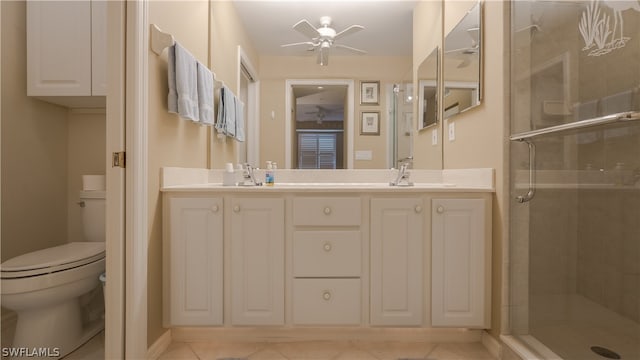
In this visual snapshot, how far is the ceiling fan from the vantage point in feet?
6.90

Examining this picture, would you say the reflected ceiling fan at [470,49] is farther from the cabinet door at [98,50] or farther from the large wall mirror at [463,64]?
the cabinet door at [98,50]

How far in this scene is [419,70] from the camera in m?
2.12

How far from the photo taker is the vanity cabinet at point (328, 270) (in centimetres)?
157

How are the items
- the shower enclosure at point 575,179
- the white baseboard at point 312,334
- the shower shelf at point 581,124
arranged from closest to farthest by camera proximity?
the shower shelf at point 581,124, the shower enclosure at point 575,179, the white baseboard at point 312,334

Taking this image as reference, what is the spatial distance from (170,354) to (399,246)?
1246mm

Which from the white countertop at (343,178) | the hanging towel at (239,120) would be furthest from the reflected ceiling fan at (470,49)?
the hanging towel at (239,120)

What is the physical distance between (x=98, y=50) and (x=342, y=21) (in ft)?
5.02

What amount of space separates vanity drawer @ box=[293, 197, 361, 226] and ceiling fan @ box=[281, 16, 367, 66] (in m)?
1.01

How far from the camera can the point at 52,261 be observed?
59.4 inches

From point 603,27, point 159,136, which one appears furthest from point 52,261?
point 603,27

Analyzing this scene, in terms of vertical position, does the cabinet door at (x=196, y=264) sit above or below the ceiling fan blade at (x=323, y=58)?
below

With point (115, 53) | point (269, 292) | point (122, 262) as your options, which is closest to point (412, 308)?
point (269, 292)

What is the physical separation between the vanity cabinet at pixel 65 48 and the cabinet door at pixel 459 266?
212 cm

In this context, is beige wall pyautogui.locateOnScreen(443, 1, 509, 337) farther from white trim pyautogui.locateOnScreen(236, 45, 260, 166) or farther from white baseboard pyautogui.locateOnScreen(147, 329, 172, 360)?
white baseboard pyautogui.locateOnScreen(147, 329, 172, 360)
